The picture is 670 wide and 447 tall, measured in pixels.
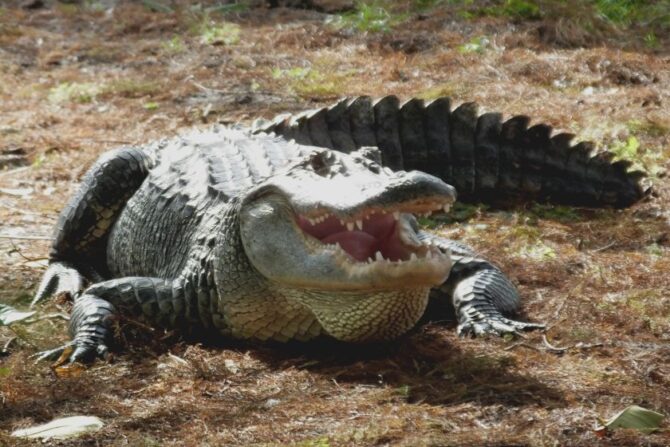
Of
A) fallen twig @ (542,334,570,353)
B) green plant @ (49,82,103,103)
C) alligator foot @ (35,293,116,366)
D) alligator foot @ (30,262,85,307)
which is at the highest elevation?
fallen twig @ (542,334,570,353)

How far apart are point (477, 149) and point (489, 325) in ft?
7.72

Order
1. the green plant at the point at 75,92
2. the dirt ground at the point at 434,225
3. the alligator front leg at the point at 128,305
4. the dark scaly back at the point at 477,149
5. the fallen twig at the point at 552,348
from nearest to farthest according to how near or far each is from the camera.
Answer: the dirt ground at the point at 434,225, the fallen twig at the point at 552,348, the alligator front leg at the point at 128,305, the dark scaly back at the point at 477,149, the green plant at the point at 75,92

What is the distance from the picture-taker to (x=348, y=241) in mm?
3916

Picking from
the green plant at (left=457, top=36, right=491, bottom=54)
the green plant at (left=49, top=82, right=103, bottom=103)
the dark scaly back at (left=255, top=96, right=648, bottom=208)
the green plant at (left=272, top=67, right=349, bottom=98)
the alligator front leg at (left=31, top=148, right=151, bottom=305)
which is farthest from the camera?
the green plant at (left=457, top=36, right=491, bottom=54)

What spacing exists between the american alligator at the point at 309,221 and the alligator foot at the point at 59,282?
0.01 metres

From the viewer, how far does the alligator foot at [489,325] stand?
428cm

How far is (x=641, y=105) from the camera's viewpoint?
25.8 ft

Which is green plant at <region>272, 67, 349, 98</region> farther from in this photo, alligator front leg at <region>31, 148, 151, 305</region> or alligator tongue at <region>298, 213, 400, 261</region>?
alligator tongue at <region>298, 213, 400, 261</region>

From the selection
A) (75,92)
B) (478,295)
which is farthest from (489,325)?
(75,92)

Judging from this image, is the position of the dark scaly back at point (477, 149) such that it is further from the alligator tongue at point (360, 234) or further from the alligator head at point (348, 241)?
the alligator tongue at point (360, 234)

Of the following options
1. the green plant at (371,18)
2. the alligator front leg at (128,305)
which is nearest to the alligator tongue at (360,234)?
the alligator front leg at (128,305)

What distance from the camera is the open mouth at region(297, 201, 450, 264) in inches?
143

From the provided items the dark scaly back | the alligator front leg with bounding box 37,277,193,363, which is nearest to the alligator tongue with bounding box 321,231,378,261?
the alligator front leg with bounding box 37,277,193,363

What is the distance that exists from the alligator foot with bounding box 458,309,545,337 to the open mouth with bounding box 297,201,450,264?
0.64 m
